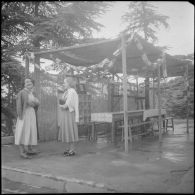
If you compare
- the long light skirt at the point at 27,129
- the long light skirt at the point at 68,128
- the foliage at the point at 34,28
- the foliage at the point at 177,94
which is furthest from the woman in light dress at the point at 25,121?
the foliage at the point at 177,94

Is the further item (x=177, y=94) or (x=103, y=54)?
(x=177, y=94)

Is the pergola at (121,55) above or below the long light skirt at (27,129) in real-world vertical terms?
above

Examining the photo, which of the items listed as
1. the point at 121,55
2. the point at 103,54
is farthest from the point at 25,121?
the point at 121,55

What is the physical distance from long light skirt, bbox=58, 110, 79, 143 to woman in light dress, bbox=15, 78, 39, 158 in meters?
0.77

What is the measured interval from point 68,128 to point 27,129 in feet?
3.53

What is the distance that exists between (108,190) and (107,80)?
8.37m

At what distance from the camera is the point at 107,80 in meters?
12.5

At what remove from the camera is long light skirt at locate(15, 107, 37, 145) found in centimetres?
735

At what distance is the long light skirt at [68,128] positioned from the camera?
24.1 ft

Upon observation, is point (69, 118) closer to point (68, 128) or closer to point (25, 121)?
point (68, 128)

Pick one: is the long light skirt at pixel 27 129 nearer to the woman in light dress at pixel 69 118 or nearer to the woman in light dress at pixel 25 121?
the woman in light dress at pixel 25 121

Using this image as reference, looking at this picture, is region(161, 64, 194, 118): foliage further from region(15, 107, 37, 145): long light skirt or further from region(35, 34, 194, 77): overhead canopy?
region(15, 107, 37, 145): long light skirt

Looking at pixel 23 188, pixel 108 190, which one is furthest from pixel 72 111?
pixel 108 190

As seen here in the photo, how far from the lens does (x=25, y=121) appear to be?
7426mm
